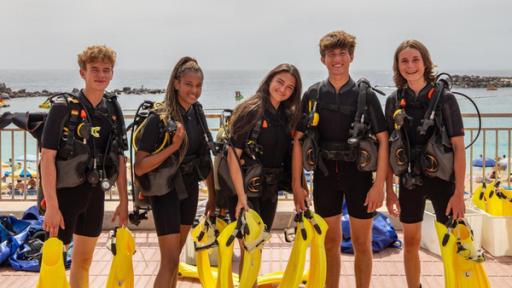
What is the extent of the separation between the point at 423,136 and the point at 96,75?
6.98 ft

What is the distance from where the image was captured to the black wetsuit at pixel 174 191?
126 inches

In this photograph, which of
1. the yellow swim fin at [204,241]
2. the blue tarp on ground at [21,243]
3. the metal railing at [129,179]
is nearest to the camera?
the yellow swim fin at [204,241]

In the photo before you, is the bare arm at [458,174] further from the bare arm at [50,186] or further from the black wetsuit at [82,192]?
the bare arm at [50,186]

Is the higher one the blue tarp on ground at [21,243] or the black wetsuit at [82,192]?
the black wetsuit at [82,192]

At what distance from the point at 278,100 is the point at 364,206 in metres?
0.94

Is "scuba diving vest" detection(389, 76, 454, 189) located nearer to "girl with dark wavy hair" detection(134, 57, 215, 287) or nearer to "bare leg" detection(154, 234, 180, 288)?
"girl with dark wavy hair" detection(134, 57, 215, 287)

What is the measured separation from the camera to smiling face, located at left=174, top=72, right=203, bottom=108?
326 centimetres

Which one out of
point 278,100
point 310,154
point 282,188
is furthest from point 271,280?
point 278,100

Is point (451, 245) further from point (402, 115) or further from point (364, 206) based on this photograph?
point (402, 115)

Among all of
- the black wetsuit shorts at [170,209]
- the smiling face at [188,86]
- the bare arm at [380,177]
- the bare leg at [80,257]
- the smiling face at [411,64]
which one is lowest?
the bare leg at [80,257]

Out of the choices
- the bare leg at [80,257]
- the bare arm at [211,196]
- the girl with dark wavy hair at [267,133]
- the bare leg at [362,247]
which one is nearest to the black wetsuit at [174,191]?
the bare arm at [211,196]

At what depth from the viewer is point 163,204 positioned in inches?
127

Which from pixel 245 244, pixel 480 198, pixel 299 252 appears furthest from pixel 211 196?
pixel 480 198

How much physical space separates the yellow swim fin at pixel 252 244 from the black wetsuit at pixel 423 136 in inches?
42.0
